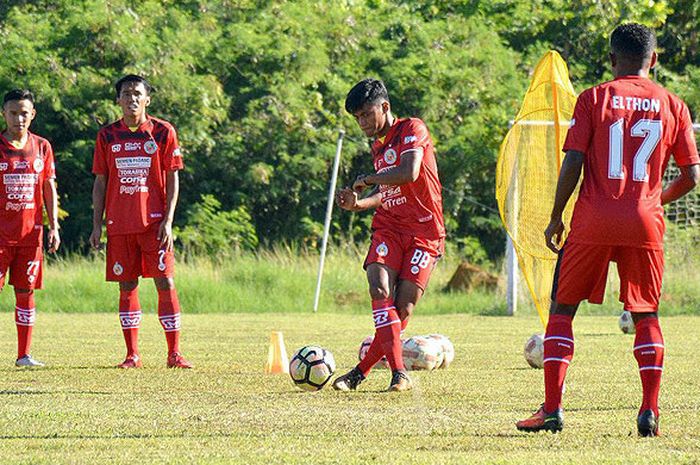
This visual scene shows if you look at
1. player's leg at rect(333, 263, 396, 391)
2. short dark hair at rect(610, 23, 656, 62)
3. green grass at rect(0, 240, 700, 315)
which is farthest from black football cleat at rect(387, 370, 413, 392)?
green grass at rect(0, 240, 700, 315)

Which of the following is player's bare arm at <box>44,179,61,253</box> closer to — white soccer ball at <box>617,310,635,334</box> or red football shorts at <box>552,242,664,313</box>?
red football shorts at <box>552,242,664,313</box>

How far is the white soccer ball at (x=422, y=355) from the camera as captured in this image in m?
9.86

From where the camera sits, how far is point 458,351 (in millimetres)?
12164

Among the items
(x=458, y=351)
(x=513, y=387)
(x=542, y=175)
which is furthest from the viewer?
(x=458, y=351)

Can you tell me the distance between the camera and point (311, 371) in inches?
327

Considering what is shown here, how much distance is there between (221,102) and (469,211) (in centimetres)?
574

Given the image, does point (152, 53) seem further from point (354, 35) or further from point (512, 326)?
point (512, 326)

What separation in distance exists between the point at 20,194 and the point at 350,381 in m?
3.32

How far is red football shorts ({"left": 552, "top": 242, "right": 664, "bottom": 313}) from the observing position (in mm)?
6254

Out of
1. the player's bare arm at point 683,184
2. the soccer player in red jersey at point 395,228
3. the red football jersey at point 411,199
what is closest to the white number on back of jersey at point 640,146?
the player's bare arm at point 683,184

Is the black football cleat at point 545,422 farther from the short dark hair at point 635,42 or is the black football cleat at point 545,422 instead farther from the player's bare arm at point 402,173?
the player's bare arm at point 402,173

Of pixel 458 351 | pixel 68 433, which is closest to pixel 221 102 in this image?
pixel 458 351

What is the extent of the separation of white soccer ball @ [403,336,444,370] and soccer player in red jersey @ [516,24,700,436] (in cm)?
349

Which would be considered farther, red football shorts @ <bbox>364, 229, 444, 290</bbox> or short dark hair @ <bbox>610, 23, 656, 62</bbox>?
red football shorts @ <bbox>364, 229, 444, 290</bbox>
